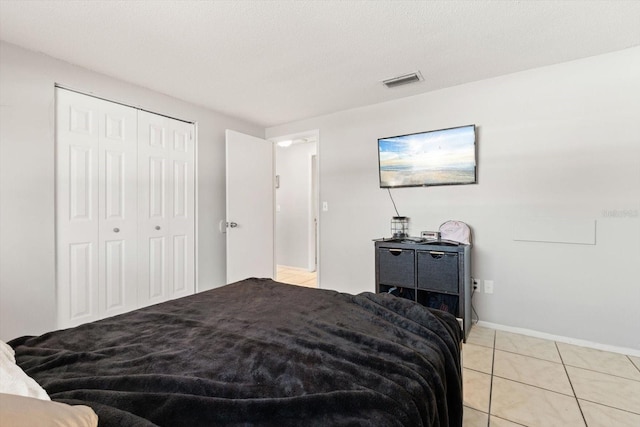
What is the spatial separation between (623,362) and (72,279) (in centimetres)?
438

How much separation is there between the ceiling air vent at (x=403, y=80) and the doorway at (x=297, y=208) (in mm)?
2418

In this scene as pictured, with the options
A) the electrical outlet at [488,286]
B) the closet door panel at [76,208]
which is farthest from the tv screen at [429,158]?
the closet door panel at [76,208]

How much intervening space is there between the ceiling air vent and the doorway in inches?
95.2

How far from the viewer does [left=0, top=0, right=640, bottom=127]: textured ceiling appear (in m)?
1.79

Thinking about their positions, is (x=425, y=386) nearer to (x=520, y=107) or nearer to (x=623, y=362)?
(x=623, y=362)

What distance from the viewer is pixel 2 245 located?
211 centimetres

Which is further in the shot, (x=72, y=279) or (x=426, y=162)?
(x=426, y=162)

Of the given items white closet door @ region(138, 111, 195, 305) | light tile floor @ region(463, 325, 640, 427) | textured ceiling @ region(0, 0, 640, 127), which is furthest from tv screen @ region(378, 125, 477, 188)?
white closet door @ region(138, 111, 195, 305)

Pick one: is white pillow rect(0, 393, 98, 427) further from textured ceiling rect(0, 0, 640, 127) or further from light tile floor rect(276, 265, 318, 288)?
light tile floor rect(276, 265, 318, 288)

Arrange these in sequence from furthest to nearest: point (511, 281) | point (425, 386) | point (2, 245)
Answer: point (511, 281)
point (2, 245)
point (425, 386)

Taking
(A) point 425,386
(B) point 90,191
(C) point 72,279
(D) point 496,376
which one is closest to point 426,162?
(D) point 496,376

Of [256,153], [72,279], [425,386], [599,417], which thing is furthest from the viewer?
[256,153]

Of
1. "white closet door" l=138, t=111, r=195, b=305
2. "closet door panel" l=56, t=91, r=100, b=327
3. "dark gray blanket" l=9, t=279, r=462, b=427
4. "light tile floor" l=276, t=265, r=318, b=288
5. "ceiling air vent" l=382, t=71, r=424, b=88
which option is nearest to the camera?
"dark gray blanket" l=9, t=279, r=462, b=427

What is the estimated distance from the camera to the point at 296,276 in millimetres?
4945
